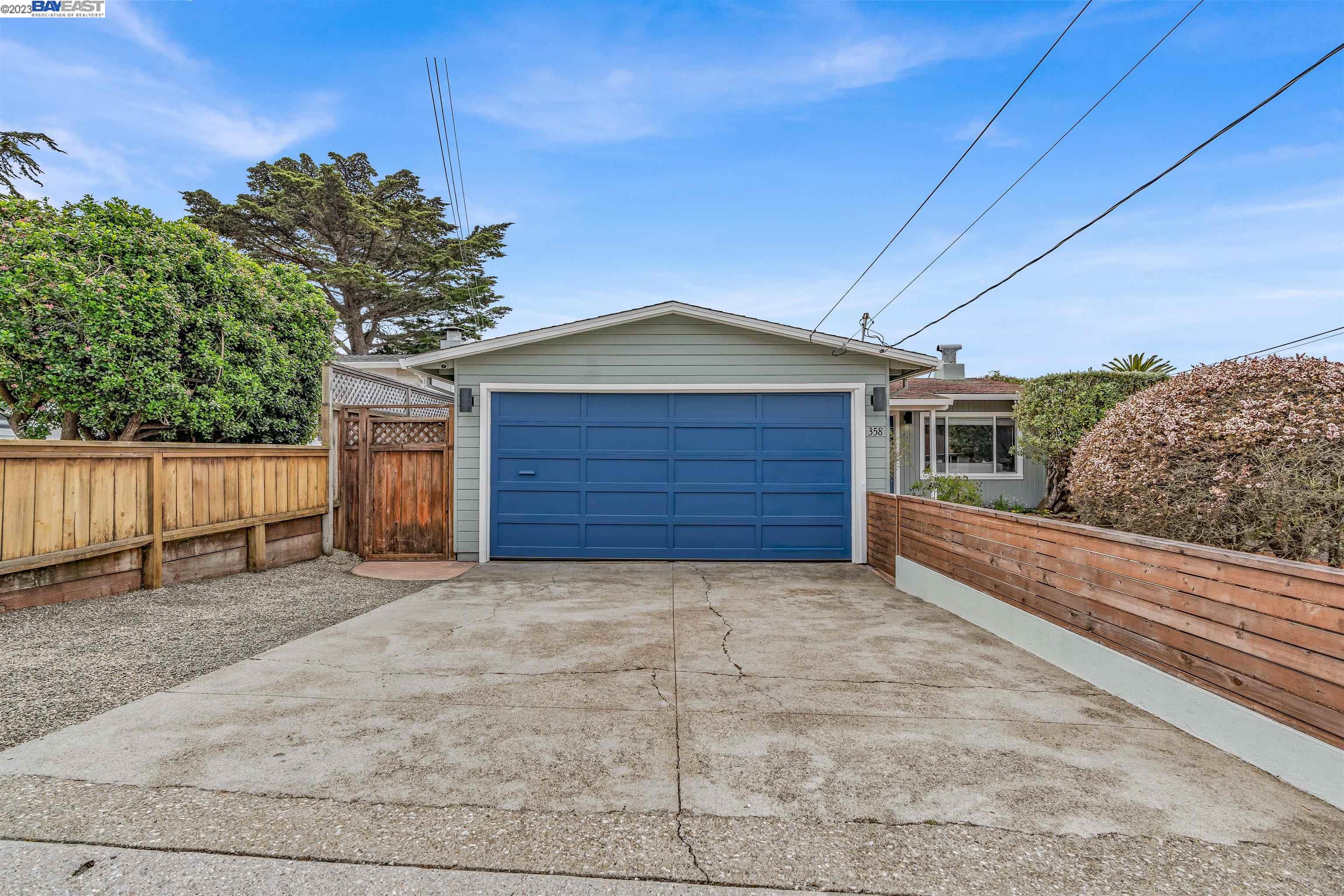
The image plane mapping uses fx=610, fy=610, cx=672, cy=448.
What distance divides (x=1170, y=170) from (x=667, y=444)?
5008mm

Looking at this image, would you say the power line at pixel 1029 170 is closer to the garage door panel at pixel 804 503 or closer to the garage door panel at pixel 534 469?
the garage door panel at pixel 804 503

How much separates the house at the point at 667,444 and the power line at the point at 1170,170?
133 centimetres

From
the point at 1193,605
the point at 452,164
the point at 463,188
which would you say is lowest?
the point at 1193,605

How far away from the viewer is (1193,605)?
2.70m

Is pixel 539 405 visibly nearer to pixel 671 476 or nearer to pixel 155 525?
pixel 671 476

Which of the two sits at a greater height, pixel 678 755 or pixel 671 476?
pixel 671 476

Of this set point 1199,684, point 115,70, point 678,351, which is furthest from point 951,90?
point 115,70

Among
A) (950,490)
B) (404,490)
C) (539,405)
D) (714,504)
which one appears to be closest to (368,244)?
(404,490)

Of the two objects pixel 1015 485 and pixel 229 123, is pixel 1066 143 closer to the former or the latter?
pixel 1015 485

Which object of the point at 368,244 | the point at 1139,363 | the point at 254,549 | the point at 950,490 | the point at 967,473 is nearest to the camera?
the point at 254,549

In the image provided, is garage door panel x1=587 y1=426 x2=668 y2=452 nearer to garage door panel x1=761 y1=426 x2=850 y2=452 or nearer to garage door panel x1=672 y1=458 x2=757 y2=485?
garage door panel x1=672 y1=458 x2=757 y2=485

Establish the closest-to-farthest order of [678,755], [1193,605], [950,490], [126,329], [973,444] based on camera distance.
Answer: [678,755], [1193,605], [126,329], [950,490], [973,444]

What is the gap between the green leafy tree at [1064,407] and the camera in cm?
1096

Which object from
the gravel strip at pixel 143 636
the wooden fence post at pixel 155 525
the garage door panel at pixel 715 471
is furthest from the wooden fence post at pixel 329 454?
the garage door panel at pixel 715 471
